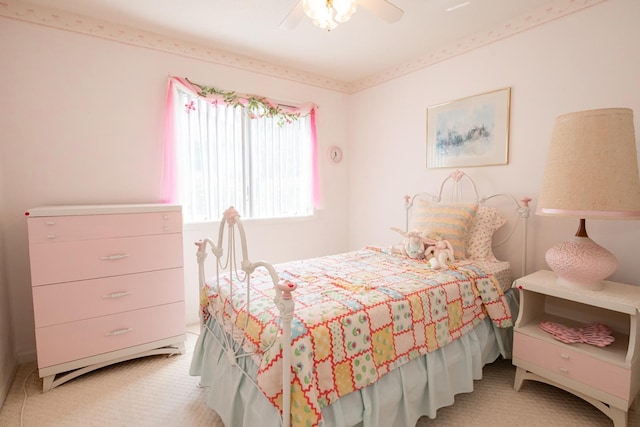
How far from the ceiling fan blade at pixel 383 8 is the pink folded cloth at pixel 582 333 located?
213cm

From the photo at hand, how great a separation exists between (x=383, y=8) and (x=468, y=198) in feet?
6.10

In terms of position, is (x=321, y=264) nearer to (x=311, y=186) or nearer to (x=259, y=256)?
(x=259, y=256)

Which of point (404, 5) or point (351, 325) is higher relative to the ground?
point (404, 5)

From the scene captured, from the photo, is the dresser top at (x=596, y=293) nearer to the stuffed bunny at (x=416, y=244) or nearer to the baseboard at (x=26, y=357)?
the stuffed bunny at (x=416, y=244)

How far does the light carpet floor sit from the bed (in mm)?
153

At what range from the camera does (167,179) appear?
284cm

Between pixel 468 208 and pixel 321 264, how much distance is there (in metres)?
1.30

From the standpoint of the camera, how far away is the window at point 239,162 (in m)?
3.01

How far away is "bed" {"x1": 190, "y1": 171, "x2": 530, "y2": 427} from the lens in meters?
1.31

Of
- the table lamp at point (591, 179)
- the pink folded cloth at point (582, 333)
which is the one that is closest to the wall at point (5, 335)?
the pink folded cloth at point (582, 333)

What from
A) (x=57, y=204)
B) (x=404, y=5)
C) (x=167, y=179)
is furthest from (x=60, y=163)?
(x=404, y=5)

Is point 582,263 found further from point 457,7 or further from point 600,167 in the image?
point 457,7

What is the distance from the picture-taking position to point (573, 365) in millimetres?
1807

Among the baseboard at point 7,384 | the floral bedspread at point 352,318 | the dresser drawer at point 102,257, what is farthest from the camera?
the dresser drawer at point 102,257
